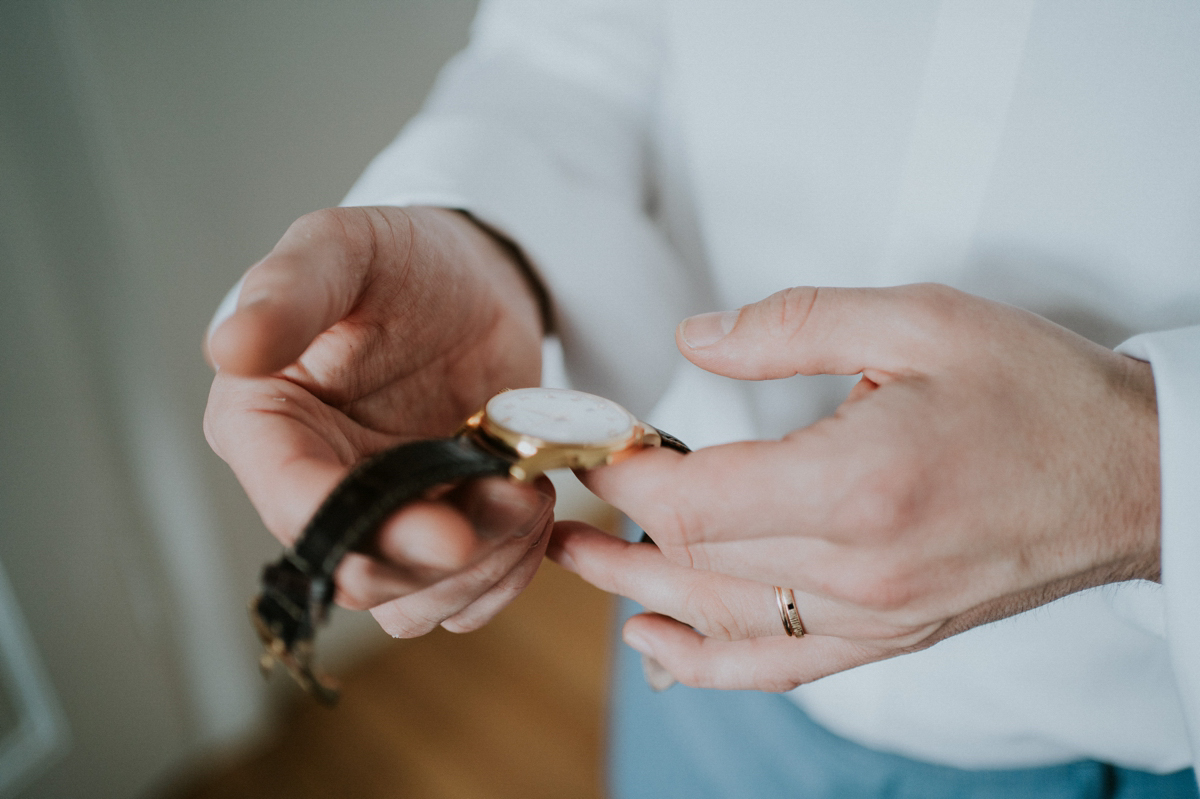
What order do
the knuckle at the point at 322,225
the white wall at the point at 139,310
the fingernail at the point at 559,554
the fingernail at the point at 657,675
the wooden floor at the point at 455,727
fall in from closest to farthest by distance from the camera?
the knuckle at the point at 322,225, the fingernail at the point at 559,554, the fingernail at the point at 657,675, the white wall at the point at 139,310, the wooden floor at the point at 455,727

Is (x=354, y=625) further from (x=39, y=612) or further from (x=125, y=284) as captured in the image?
(x=125, y=284)

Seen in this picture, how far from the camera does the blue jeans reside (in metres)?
0.80

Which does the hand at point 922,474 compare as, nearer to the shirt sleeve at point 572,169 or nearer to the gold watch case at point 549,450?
the gold watch case at point 549,450

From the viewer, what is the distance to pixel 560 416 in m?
0.58

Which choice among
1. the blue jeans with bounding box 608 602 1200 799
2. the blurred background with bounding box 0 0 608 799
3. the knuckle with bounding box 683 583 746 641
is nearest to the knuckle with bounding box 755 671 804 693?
the knuckle with bounding box 683 583 746 641

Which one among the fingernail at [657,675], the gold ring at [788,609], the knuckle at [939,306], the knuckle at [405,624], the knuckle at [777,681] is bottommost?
the fingernail at [657,675]

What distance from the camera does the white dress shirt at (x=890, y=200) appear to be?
56cm

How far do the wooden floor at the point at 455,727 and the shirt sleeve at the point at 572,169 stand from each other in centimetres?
119

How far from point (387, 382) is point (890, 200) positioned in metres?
0.52

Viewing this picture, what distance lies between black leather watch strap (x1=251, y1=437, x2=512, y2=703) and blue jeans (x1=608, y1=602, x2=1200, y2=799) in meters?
0.63

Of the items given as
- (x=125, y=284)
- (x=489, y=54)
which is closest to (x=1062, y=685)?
(x=489, y=54)

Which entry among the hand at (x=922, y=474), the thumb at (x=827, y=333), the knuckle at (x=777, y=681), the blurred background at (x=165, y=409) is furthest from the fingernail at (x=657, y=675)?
the blurred background at (x=165, y=409)

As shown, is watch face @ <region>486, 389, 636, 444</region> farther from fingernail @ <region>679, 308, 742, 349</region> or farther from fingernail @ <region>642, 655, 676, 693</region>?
fingernail @ <region>642, 655, 676, 693</region>

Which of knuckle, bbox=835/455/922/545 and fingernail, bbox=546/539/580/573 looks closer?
knuckle, bbox=835/455/922/545
